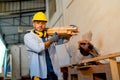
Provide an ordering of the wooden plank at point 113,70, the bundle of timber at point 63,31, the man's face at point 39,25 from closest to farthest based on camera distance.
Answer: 1. the wooden plank at point 113,70
2. the man's face at point 39,25
3. the bundle of timber at point 63,31

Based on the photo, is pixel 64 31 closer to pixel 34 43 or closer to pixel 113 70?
pixel 34 43

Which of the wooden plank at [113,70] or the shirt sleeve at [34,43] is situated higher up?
the shirt sleeve at [34,43]

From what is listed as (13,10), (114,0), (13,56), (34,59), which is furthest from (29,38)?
(13,56)

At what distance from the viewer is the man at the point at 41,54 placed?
268 centimetres

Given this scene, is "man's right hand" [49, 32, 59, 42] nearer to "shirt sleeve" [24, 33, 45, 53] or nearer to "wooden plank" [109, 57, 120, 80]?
"shirt sleeve" [24, 33, 45, 53]

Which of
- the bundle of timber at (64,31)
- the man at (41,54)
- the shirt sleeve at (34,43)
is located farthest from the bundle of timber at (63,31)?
the shirt sleeve at (34,43)

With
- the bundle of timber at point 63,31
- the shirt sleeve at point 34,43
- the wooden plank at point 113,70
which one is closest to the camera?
the wooden plank at point 113,70

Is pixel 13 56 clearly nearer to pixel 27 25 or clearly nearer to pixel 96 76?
pixel 27 25

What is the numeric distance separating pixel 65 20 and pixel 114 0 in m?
2.36

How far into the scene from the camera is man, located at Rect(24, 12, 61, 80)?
8.80 feet

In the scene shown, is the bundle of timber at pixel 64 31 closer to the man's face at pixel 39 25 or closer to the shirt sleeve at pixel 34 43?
the man's face at pixel 39 25

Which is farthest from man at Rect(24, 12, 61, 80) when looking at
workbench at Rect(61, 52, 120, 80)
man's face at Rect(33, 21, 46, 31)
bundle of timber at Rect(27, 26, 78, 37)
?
workbench at Rect(61, 52, 120, 80)

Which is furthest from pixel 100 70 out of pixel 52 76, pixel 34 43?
pixel 34 43

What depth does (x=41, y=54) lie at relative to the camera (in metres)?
2.75
